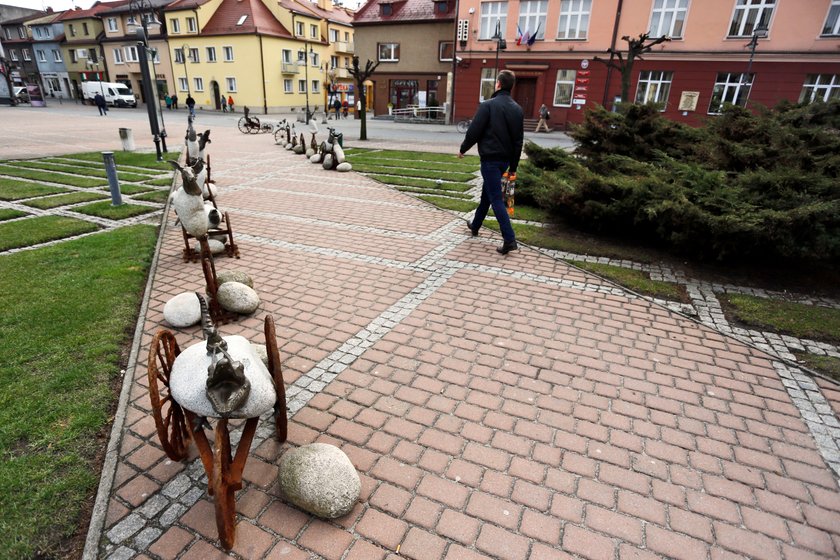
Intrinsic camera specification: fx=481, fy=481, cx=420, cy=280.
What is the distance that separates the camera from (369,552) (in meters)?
2.51

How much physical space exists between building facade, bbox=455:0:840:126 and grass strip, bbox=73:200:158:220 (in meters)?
20.5

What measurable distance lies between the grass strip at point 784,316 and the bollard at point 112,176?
32.3ft

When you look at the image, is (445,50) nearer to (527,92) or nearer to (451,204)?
(527,92)

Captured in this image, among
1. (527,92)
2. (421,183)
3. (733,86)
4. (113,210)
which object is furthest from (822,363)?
(527,92)

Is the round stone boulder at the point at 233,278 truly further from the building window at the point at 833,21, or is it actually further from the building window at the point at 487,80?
the building window at the point at 833,21

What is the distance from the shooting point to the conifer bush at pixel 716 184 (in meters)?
5.65

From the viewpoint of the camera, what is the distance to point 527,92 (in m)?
30.6

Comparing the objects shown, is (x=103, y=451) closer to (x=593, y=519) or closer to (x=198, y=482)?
(x=198, y=482)

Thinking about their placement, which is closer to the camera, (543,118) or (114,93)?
(543,118)

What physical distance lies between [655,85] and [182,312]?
30.3 meters

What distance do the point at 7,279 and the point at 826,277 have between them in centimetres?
1021

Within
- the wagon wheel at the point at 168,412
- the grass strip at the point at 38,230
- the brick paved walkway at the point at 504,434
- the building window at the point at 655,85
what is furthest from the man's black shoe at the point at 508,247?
the building window at the point at 655,85

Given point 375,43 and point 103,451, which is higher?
point 375,43

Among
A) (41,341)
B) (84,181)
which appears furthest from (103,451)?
(84,181)
